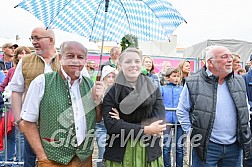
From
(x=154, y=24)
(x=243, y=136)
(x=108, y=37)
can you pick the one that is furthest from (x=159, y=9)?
(x=243, y=136)

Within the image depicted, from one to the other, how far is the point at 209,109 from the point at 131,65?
0.98 metres

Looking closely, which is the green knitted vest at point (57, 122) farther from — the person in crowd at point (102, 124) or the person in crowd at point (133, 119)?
the person in crowd at point (102, 124)

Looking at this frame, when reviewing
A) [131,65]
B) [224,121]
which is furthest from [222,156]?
[131,65]

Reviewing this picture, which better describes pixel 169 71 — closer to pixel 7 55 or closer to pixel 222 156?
pixel 222 156

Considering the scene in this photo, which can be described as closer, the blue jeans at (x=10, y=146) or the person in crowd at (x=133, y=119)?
the person in crowd at (x=133, y=119)

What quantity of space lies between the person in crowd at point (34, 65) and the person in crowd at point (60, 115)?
1.64ft

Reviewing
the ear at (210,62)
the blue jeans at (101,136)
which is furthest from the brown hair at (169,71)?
the ear at (210,62)

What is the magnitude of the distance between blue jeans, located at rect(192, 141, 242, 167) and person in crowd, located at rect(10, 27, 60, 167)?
1696mm

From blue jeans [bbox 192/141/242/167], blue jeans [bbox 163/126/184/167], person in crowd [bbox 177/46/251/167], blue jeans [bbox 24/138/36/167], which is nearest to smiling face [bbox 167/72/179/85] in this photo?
blue jeans [bbox 163/126/184/167]

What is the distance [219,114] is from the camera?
3.41 m

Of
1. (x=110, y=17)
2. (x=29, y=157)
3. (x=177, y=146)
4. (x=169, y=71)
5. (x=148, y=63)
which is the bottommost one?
(x=177, y=146)

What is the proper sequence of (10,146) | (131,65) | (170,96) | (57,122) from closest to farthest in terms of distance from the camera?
(57,122)
(131,65)
(10,146)
(170,96)

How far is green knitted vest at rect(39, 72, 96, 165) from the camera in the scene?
8.86 ft

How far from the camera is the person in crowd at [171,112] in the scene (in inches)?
195
